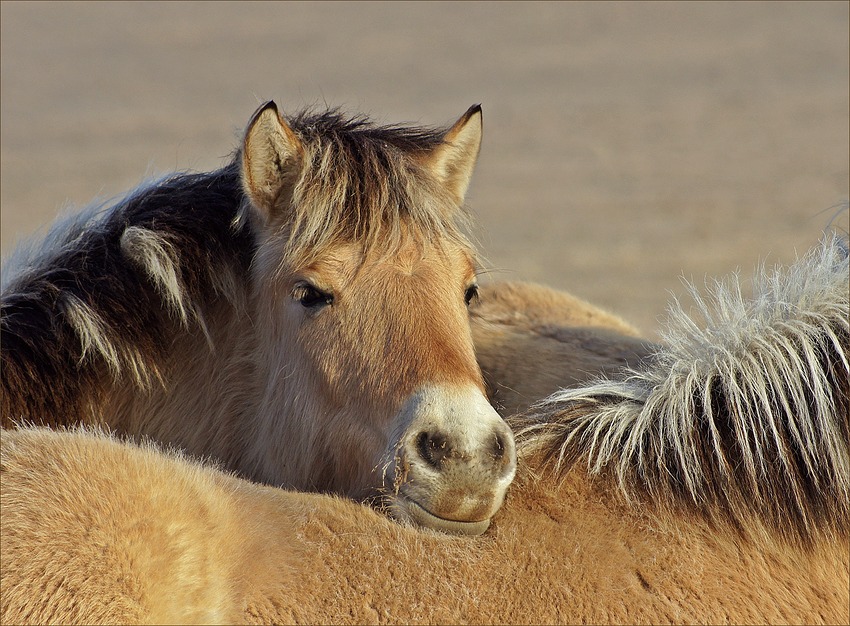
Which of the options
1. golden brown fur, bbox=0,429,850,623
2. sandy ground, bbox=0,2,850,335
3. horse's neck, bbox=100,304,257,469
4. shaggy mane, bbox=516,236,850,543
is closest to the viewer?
golden brown fur, bbox=0,429,850,623

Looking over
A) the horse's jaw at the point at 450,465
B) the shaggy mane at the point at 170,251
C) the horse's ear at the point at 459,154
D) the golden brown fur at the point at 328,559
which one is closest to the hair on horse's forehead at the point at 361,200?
the shaggy mane at the point at 170,251

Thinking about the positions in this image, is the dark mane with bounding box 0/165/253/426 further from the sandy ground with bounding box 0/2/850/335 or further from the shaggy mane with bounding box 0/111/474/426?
the sandy ground with bounding box 0/2/850/335

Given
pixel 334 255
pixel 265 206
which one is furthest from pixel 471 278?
pixel 265 206

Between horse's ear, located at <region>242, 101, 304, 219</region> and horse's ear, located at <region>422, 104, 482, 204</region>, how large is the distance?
0.52 meters

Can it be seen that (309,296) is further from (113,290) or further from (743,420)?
(743,420)

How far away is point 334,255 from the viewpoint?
2.93 meters

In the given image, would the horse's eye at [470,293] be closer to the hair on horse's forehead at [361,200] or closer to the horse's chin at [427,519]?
the hair on horse's forehead at [361,200]

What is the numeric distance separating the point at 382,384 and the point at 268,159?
0.95 m

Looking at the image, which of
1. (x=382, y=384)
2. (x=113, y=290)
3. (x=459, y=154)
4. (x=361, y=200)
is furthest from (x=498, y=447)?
(x=113, y=290)

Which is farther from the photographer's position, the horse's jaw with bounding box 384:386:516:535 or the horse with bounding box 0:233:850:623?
the horse's jaw with bounding box 384:386:516:535

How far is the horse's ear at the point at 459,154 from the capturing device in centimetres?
337

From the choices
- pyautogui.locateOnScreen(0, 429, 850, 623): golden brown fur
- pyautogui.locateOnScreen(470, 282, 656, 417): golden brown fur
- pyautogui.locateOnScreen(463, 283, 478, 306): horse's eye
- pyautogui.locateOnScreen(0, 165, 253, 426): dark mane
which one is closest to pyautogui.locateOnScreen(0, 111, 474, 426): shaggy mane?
pyautogui.locateOnScreen(0, 165, 253, 426): dark mane

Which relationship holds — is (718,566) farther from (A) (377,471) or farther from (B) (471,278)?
(B) (471,278)

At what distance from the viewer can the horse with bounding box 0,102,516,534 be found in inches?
109
